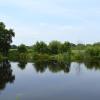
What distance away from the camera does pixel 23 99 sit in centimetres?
1595

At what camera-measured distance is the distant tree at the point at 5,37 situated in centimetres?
6006

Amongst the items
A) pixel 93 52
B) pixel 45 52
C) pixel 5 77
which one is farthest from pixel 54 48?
pixel 5 77

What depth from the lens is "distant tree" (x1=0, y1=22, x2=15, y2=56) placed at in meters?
60.1

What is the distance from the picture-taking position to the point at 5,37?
60.5m

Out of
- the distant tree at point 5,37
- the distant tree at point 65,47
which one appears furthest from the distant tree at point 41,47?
the distant tree at point 5,37

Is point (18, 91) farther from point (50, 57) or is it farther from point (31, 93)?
point (50, 57)

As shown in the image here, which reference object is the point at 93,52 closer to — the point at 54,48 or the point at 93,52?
the point at 93,52

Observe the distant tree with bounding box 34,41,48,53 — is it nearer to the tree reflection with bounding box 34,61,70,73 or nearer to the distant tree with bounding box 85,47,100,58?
the distant tree with bounding box 85,47,100,58

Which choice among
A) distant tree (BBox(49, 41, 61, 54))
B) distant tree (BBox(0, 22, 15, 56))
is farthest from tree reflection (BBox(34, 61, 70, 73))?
distant tree (BBox(49, 41, 61, 54))

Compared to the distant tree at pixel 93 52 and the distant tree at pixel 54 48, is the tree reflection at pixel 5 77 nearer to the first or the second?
the distant tree at pixel 93 52

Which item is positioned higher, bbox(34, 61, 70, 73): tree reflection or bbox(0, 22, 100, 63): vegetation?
bbox(0, 22, 100, 63): vegetation

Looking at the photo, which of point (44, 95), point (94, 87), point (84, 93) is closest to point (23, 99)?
point (44, 95)

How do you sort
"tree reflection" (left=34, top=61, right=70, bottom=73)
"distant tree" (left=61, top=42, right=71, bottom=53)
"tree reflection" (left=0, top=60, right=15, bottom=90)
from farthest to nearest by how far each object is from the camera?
"distant tree" (left=61, top=42, right=71, bottom=53) → "tree reflection" (left=34, top=61, right=70, bottom=73) → "tree reflection" (left=0, top=60, right=15, bottom=90)

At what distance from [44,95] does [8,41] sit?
44.9 meters
